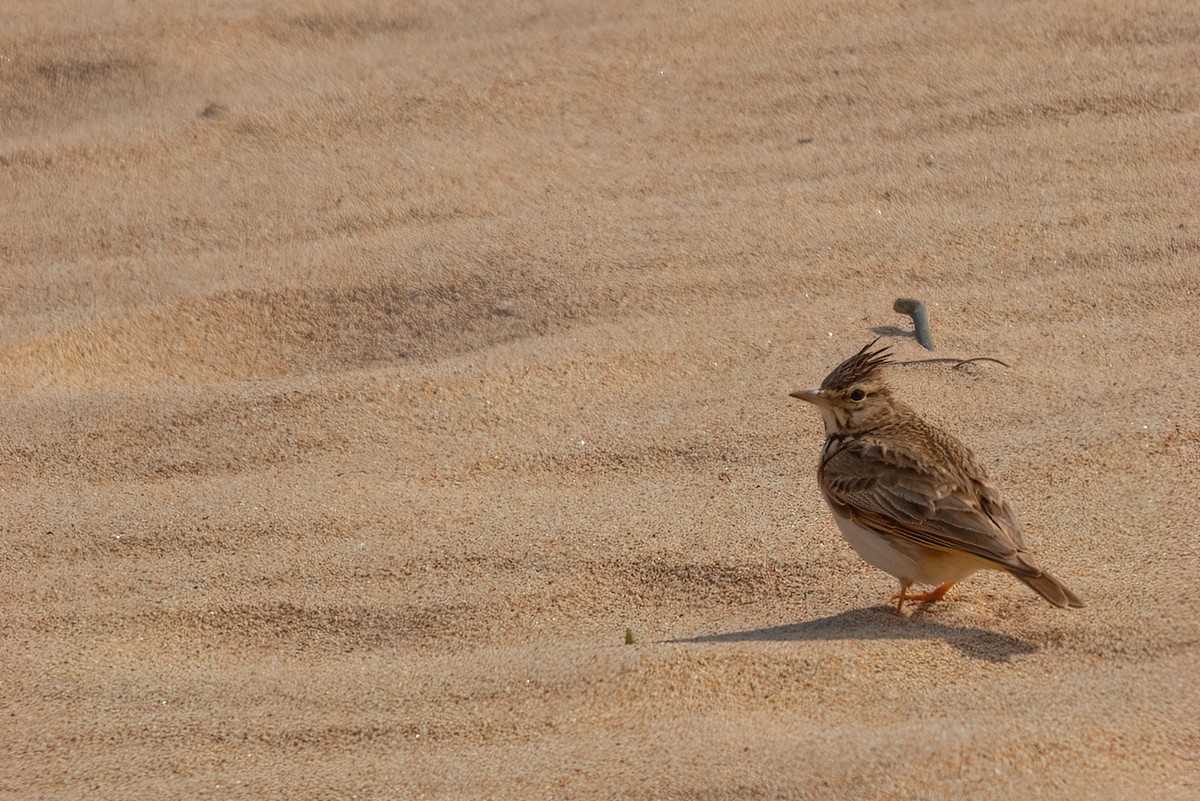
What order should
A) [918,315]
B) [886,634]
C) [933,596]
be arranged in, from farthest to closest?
[918,315], [933,596], [886,634]

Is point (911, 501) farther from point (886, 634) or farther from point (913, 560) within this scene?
point (886, 634)

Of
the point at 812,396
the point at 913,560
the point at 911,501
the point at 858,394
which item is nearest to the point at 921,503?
the point at 911,501

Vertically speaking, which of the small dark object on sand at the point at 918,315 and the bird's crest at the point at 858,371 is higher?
the bird's crest at the point at 858,371

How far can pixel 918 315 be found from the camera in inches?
261

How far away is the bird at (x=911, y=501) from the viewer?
4555mm

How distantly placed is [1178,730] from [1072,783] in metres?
0.44

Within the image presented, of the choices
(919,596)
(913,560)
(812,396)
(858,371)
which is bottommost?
(919,596)

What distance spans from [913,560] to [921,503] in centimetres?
20

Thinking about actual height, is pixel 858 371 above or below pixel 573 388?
above

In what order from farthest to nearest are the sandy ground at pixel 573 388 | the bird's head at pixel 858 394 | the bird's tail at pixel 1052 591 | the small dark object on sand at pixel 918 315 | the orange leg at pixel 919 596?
the small dark object on sand at pixel 918 315
the bird's head at pixel 858 394
the orange leg at pixel 919 596
the bird's tail at pixel 1052 591
the sandy ground at pixel 573 388

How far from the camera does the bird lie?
4555mm

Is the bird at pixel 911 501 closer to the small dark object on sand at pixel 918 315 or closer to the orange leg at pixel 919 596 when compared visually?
the orange leg at pixel 919 596

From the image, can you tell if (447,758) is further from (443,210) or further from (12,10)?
(12,10)

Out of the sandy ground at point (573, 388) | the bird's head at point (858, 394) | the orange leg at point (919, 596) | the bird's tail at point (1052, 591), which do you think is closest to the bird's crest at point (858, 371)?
the bird's head at point (858, 394)
